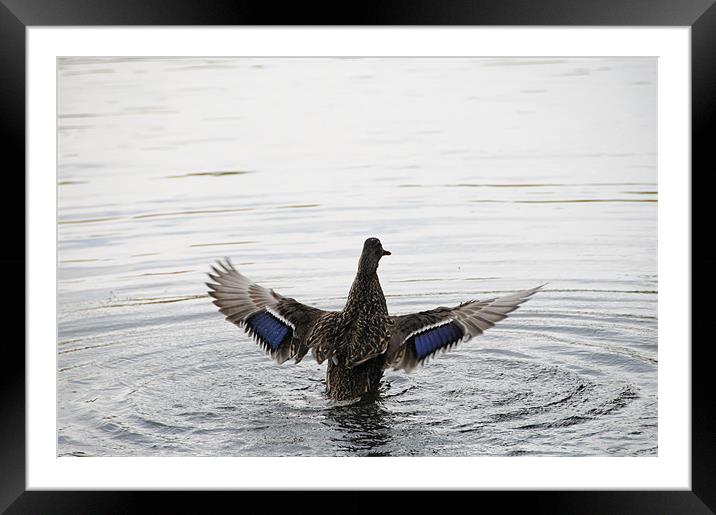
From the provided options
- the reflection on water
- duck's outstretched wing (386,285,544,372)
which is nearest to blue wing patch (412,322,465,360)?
duck's outstretched wing (386,285,544,372)

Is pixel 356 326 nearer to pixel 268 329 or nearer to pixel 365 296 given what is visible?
pixel 365 296

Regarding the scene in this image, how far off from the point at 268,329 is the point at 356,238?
33.1 inches

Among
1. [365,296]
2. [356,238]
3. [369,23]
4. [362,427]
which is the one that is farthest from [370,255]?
[369,23]

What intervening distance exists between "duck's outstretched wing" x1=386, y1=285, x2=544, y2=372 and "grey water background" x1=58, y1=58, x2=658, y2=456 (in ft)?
0.63

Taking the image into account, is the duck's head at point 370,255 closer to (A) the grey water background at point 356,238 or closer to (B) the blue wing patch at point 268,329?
(A) the grey water background at point 356,238

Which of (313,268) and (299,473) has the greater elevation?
(313,268)

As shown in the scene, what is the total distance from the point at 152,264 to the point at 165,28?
1.48 m

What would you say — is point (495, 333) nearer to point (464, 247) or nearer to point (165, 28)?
point (464, 247)

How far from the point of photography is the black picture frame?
4504 mm

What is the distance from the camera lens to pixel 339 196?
5684mm

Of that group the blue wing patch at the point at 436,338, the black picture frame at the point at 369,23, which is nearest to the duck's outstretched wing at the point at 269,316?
the blue wing patch at the point at 436,338

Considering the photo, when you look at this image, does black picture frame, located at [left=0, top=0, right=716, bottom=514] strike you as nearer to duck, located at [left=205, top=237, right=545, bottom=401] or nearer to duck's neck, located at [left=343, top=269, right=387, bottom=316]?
duck, located at [left=205, top=237, right=545, bottom=401]

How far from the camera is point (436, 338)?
509cm

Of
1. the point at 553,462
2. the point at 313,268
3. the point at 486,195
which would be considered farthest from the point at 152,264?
the point at 553,462
